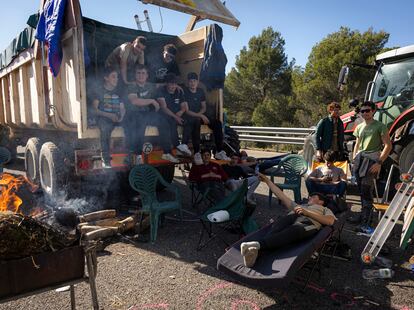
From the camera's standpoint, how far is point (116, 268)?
3.69 metres

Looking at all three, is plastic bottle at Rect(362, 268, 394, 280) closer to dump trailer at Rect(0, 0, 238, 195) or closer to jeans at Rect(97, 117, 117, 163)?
dump trailer at Rect(0, 0, 238, 195)

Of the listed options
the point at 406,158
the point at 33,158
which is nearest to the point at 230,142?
the point at 406,158

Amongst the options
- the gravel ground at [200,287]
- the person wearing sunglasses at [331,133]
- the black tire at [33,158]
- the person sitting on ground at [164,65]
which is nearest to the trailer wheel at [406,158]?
the person wearing sunglasses at [331,133]

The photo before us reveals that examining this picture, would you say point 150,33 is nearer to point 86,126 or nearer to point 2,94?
point 86,126

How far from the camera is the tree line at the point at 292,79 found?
808 inches

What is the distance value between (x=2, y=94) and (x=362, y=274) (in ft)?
26.9

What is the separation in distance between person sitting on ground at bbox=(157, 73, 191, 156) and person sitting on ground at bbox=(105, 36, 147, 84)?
0.62 m

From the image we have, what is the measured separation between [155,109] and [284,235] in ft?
10.2

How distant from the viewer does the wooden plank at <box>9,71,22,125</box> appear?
699 cm

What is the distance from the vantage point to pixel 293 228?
134 inches

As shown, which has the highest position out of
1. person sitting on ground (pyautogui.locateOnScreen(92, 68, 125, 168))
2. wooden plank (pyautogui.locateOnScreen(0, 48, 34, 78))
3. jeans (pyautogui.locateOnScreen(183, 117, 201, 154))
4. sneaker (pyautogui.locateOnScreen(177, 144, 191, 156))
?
wooden plank (pyautogui.locateOnScreen(0, 48, 34, 78))

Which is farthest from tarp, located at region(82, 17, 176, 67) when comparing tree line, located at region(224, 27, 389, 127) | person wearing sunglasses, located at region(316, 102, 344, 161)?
tree line, located at region(224, 27, 389, 127)

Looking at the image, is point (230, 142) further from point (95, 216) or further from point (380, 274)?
point (380, 274)

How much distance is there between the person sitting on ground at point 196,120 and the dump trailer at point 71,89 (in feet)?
0.86
